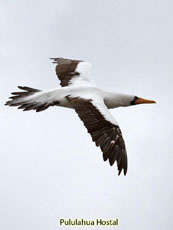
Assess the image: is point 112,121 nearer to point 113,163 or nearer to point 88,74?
point 113,163

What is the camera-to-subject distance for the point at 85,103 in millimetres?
18203

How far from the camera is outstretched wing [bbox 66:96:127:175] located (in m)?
17.2

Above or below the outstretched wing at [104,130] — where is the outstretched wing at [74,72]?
above

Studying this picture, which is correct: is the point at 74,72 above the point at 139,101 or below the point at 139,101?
above

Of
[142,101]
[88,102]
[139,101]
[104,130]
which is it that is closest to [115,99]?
[139,101]

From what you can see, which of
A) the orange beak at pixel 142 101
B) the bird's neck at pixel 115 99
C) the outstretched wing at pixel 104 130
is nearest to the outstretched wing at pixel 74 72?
the bird's neck at pixel 115 99

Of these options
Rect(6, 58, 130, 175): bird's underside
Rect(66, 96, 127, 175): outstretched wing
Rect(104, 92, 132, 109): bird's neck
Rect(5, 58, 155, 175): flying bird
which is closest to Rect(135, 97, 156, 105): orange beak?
Rect(5, 58, 155, 175): flying bird

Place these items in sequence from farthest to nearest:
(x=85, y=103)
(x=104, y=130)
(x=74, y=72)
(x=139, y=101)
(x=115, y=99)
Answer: (x=74, y=72) → (x=139, y=101) → (x=115, y=99) → (x=85, y=103) → (x=104, y=130)

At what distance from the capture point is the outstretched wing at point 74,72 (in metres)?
20.6

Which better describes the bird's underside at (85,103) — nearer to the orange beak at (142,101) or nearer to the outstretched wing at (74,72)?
the outstretched wing at (74,72)

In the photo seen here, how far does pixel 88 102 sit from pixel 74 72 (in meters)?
3.13

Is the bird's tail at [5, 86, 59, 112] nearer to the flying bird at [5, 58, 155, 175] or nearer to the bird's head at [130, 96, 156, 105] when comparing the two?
the flying bird at [5, 58, 155, 175]

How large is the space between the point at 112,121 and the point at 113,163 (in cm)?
120

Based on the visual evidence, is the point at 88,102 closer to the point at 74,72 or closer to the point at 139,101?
the point at 139,101
